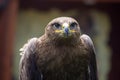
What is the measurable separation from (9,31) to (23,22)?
98cm

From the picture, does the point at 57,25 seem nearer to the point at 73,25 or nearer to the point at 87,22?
the point at 73,25

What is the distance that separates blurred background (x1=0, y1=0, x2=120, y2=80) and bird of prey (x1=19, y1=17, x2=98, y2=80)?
2.37m

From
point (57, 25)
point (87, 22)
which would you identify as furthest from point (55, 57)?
point (87, 22)

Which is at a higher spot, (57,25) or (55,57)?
(57,25)

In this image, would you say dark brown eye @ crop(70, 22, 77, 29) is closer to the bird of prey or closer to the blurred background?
the bird of prey

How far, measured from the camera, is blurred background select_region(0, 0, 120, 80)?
54.9 ft

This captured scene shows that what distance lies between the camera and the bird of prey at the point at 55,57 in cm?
1395

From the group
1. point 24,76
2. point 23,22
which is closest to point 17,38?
point 23,22

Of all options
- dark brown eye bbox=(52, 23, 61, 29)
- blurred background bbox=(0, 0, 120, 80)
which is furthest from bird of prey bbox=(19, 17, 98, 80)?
blurred background bbox=(0, 0, 120, 80)

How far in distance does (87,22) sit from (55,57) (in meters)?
3.15

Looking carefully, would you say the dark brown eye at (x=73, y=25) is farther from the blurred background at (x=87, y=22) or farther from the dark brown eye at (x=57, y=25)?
the blurred background at (x=87, y=22)

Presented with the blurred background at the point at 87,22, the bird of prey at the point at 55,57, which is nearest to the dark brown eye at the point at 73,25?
the bird of prey at the point at 55,57

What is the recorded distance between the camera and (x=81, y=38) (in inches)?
560

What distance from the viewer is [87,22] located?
672 inches
